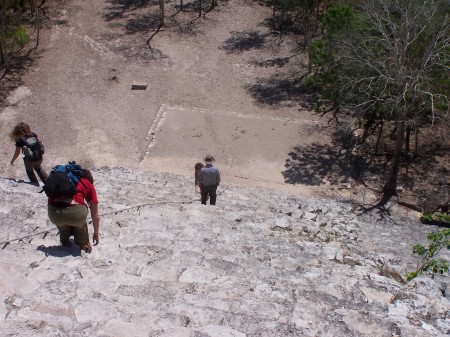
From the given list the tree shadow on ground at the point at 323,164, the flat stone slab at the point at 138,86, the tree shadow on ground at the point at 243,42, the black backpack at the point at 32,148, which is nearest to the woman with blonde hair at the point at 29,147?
the black backpack at the point at 32,148

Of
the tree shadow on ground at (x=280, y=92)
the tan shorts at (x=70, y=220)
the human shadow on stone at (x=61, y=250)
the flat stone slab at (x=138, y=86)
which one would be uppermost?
the tan shorts at (x=70, y=220)

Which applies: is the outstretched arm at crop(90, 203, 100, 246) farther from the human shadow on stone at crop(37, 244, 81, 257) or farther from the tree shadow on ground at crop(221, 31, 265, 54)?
the tree shadow on ground at crop(221, 31, 265, 54)

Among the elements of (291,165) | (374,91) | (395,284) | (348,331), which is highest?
(348,331)

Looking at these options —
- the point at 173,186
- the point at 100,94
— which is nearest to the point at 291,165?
the point at 173,186

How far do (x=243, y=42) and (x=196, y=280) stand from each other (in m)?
16.8

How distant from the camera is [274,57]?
20391 mm

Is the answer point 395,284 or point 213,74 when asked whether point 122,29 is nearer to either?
point 213,74

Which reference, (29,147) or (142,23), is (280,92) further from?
(29,147)

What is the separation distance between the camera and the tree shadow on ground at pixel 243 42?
68.1ft

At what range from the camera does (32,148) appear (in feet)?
31.3

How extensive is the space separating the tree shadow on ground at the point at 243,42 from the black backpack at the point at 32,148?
12.2m

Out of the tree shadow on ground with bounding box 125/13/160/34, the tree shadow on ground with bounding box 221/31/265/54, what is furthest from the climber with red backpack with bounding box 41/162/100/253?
the tree shadow on ground with bounding box 125/13/160/34

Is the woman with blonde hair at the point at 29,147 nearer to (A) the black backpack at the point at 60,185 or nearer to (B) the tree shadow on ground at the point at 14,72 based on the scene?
(A) the black backpack at the point at 60,185

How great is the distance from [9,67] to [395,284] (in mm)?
16572
